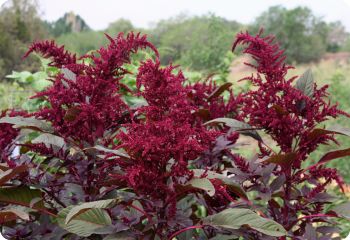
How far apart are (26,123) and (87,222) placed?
0.31 metres

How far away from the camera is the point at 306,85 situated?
1.59m

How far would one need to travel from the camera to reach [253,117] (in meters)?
1.54

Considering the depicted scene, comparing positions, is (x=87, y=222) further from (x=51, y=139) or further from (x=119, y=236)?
(x=51, y=139)

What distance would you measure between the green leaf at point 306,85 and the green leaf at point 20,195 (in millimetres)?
821

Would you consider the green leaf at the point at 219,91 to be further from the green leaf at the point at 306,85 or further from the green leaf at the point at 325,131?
the green leaf at the point at 325,131

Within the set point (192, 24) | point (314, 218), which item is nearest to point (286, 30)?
point (192, 24)

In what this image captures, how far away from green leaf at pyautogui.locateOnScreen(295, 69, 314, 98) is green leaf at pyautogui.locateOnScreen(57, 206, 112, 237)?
683mm

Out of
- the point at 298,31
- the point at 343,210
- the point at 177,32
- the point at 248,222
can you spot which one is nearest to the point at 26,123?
the point at 248,222

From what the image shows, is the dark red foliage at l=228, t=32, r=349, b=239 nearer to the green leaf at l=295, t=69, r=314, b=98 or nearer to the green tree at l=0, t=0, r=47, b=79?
the green leaf at l=295, t=69, r=314, b=98

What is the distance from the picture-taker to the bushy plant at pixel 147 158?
4.14 feet

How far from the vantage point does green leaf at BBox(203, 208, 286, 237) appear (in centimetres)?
125

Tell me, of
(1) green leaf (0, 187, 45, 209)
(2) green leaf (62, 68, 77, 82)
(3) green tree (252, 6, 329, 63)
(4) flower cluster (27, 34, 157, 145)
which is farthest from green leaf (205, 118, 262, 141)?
(3) green tree (252, 6, 329, 63)

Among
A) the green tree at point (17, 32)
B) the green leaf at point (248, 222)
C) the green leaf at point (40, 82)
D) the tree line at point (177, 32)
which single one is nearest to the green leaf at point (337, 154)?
the green leaf at point (248, 222)

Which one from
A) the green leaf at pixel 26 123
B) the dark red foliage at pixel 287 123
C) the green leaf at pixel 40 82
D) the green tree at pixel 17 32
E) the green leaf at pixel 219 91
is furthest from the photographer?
the green tree at pixel 17 32
